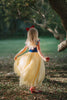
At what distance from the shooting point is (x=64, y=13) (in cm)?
530

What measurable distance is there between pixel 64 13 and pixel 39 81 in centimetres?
217

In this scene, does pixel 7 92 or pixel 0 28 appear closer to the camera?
pixel 7 92

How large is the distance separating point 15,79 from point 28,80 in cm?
169

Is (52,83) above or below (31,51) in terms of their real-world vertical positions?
below

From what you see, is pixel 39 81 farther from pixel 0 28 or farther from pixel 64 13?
pixel 0 28

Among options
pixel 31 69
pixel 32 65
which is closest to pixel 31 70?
pixel 31 69

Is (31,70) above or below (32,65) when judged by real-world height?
below

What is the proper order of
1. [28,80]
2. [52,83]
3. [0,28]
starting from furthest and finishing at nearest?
[0,28] < [52,83] < [28,80]

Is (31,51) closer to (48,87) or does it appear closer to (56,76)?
(48,87)

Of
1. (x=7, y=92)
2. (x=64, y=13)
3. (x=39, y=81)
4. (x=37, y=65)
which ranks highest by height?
(x=64, y=13)

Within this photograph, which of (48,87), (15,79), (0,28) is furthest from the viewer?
(0,28)

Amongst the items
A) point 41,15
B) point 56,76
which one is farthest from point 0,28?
point 56,76

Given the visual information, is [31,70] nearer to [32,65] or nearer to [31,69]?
[31,69]

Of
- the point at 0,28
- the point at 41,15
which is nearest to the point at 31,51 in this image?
the point at 41,15
